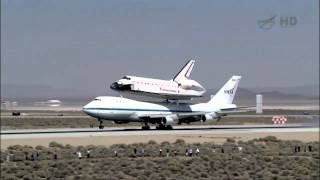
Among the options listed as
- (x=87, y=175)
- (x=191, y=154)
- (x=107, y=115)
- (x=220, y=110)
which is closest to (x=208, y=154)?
(x=191, y=154)

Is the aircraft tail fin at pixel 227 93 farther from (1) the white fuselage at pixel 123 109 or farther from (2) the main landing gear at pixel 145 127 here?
(2) the main landing gear at pixel 145 127

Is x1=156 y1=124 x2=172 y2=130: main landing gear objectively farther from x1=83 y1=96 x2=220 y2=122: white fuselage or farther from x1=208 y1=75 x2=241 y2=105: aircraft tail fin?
x1=208 y1=75 x2=241 y2=105: aircraft tail fin

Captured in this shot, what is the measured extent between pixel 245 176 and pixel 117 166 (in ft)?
20.8

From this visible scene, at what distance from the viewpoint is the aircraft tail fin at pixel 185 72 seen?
83600 mm

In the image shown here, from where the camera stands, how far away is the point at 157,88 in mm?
73250

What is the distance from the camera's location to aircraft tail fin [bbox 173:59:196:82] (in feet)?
274

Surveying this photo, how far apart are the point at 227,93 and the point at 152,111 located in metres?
15.5

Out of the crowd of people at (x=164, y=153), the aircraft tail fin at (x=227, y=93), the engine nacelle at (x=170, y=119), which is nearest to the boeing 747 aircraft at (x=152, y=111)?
the engine nacelle at (x=170, y=119)

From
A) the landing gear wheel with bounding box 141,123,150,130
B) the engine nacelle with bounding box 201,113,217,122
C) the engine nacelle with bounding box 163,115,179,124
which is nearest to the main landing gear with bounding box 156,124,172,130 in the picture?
the engine nacelle with bounding box 163,115,179,124

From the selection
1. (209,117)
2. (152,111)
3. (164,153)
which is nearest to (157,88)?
(152,111)

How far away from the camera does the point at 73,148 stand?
40.9m

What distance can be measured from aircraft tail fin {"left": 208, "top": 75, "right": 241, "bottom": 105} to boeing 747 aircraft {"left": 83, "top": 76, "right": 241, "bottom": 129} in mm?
1174

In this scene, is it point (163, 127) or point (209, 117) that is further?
point (209, 117)

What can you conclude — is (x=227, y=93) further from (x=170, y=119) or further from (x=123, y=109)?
(x=123, y=109)
